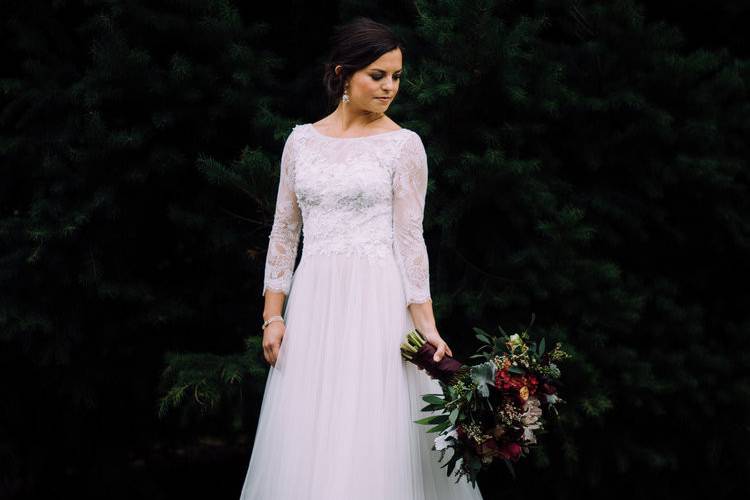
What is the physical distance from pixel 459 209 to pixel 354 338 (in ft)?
5.24

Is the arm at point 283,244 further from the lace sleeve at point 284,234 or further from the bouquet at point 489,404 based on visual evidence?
the bouquet at point 489,404

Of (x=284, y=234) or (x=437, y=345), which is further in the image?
(x=284, y=234)

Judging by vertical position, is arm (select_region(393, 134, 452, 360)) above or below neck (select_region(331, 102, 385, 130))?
below

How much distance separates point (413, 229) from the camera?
323 cm

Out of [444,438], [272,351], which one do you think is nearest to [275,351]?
[272,351]

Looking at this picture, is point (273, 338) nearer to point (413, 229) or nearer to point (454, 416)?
point (413, 229)

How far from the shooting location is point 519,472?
5.30 metres

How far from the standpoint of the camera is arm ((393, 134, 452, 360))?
321 centimetres

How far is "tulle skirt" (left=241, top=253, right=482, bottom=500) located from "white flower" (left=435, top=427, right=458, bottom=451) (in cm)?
19

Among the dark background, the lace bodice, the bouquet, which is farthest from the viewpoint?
the dark background

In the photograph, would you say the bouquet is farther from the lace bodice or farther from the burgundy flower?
the lace bodice

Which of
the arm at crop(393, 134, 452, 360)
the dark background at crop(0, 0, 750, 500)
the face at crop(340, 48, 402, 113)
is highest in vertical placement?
the face at crop(340, 48, 402, 113)

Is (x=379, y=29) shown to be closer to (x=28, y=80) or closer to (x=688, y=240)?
(x=28, y=80)

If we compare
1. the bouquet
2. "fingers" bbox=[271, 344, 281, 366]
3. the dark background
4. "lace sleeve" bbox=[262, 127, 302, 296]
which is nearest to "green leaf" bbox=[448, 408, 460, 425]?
the bouquet
